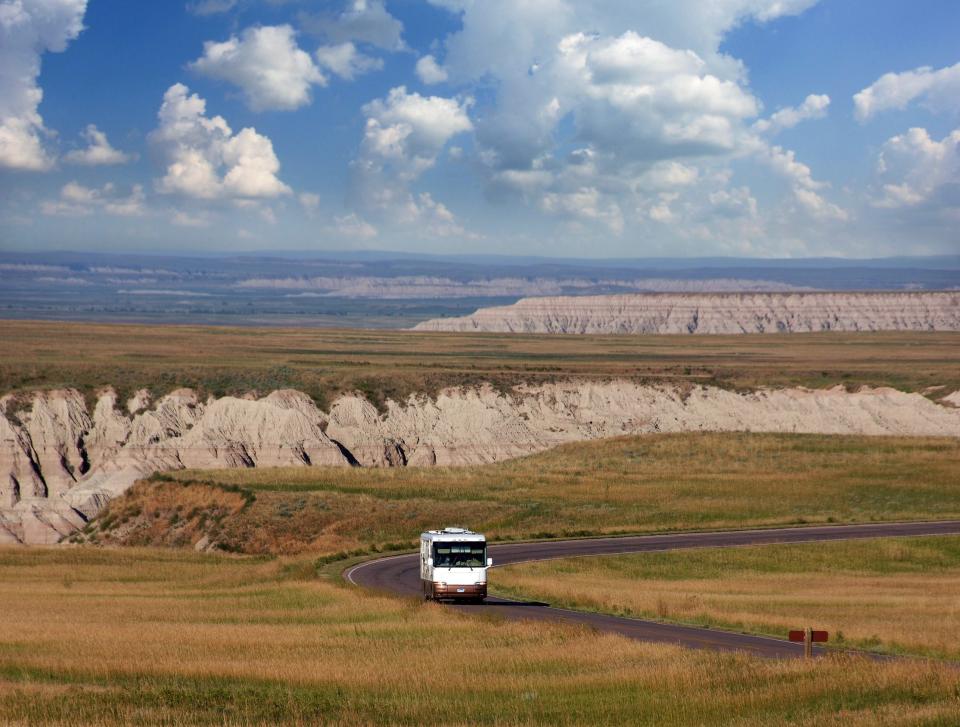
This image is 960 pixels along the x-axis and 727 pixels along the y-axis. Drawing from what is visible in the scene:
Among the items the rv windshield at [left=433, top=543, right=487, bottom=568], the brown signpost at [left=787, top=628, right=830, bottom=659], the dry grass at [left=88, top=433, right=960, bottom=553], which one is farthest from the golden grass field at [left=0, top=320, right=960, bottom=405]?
the brown signpost at [left=787, top=628, right=830, bottom=659]

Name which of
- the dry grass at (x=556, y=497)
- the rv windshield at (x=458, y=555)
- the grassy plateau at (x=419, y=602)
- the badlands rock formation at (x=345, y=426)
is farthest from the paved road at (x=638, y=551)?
the badlands rock formation at (x=345, y=426)

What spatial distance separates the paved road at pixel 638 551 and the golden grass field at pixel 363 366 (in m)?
56.7

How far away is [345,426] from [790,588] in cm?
6655

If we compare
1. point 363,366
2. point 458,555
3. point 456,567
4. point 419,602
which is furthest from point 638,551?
point 363,366

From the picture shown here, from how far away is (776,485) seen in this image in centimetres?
8162

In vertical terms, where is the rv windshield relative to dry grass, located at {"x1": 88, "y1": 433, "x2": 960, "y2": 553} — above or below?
above

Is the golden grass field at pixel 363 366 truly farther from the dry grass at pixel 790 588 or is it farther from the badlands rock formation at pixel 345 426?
the dry grass at pixel 790 588

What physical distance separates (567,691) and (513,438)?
91.5m

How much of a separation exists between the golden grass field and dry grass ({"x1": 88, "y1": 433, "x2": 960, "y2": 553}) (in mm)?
28050

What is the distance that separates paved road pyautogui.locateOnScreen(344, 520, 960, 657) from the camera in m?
32.9

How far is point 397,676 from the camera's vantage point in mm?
26797

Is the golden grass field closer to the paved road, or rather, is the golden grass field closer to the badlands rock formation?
the badlands rock formation

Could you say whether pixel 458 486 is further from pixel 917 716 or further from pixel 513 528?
pixel 917 716

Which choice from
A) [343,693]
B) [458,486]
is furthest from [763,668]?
[458,486]
